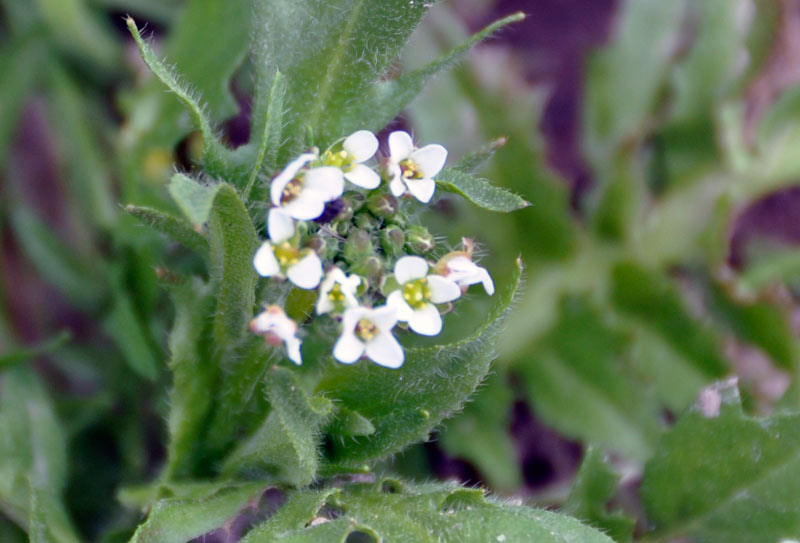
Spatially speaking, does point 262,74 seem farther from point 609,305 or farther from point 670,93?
point 670,93

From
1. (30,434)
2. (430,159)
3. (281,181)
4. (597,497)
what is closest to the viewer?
(281,181)

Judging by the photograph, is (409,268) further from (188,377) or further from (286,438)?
(188,377)

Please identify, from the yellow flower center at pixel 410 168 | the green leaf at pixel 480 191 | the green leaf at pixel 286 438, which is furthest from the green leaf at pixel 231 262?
the green leaf at pixel 480 191

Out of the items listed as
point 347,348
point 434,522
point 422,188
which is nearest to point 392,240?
point 422,188

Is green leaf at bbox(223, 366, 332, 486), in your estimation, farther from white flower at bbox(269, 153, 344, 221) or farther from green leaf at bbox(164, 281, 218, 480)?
white flower at bbox(269, 153, 344, 221)

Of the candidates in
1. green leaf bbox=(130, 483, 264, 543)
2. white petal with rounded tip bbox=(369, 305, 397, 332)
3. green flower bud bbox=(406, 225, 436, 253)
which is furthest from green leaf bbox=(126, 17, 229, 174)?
green leaf bbox=(130, 483, 264, 543)

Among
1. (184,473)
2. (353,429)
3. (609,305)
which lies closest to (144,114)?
(184,473)
